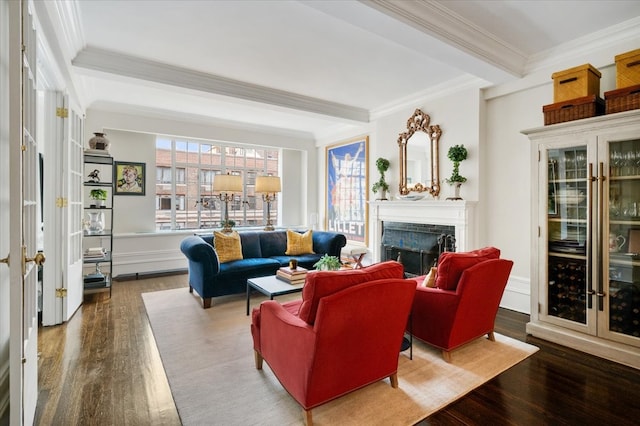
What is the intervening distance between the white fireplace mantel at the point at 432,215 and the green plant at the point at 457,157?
284mm

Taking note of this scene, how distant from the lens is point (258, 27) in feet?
9.66

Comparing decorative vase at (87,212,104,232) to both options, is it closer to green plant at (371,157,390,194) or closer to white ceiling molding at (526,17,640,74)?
green plant at (371,157,390,194)

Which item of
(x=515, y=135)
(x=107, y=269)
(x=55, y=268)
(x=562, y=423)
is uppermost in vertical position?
(x=515, y=135)

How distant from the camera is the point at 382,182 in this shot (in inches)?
207

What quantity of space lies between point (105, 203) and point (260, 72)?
344cm

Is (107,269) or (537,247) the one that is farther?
(107,269)

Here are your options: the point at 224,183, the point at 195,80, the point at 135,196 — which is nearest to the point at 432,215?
the point at 224,183

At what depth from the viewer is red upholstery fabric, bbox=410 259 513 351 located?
2475 mm

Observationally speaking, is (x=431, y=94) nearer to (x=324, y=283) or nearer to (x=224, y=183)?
(x=224, y=183)

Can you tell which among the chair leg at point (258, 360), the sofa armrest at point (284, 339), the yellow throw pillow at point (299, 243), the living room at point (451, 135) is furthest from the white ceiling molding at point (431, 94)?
the chair leg at point (258, 360)

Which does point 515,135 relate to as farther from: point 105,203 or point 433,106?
point 105,203

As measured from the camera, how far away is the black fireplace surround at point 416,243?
14.1 feet

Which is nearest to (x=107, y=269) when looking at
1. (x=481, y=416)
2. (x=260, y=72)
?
(x=260, y=72)

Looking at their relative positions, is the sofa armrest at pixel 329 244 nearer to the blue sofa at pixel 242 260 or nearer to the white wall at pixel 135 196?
the blue sofa at pixel 242 260
